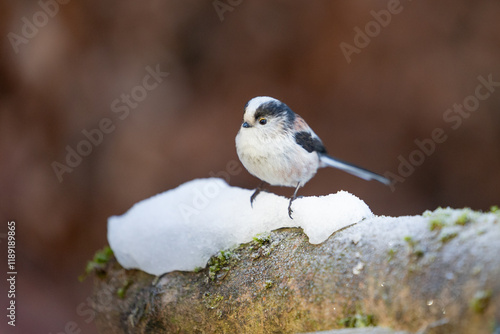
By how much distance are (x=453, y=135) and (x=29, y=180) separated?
11.4ft

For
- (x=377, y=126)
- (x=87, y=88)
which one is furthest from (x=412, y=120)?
(x=87, y=88)

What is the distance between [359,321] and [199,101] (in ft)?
9.79

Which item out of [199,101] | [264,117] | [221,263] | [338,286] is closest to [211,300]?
[221,263]

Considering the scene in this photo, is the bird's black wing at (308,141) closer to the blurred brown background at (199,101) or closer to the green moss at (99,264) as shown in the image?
the green moss at (99,264)

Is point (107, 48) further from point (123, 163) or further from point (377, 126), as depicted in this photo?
point (377, 126)

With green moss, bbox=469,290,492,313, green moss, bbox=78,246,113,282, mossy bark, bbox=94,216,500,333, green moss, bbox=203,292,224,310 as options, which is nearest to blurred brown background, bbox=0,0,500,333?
green moss, bbox=78,246,113,282

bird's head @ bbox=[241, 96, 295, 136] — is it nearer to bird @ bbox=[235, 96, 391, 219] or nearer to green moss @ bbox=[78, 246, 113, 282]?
bird @ bbox=[235, 96, 391, 219]

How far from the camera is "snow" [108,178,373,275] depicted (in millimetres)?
1554

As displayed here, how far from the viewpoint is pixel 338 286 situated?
1.35 m

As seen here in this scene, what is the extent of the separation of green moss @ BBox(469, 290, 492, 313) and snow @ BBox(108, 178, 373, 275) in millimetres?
501

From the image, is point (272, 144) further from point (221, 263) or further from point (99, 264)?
point (99, 264)

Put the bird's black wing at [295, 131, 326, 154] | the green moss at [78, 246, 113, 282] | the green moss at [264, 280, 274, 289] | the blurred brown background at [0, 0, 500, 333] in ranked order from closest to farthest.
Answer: the green moss at [264, 280, 274, 289] < the bird's black wing at [295, 131, 326, 154] < the green moss at [78, 246, 113, 282] < the blurred brown background at [0, 0, 500, 333]

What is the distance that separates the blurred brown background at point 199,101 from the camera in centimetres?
373

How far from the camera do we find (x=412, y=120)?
391cm
